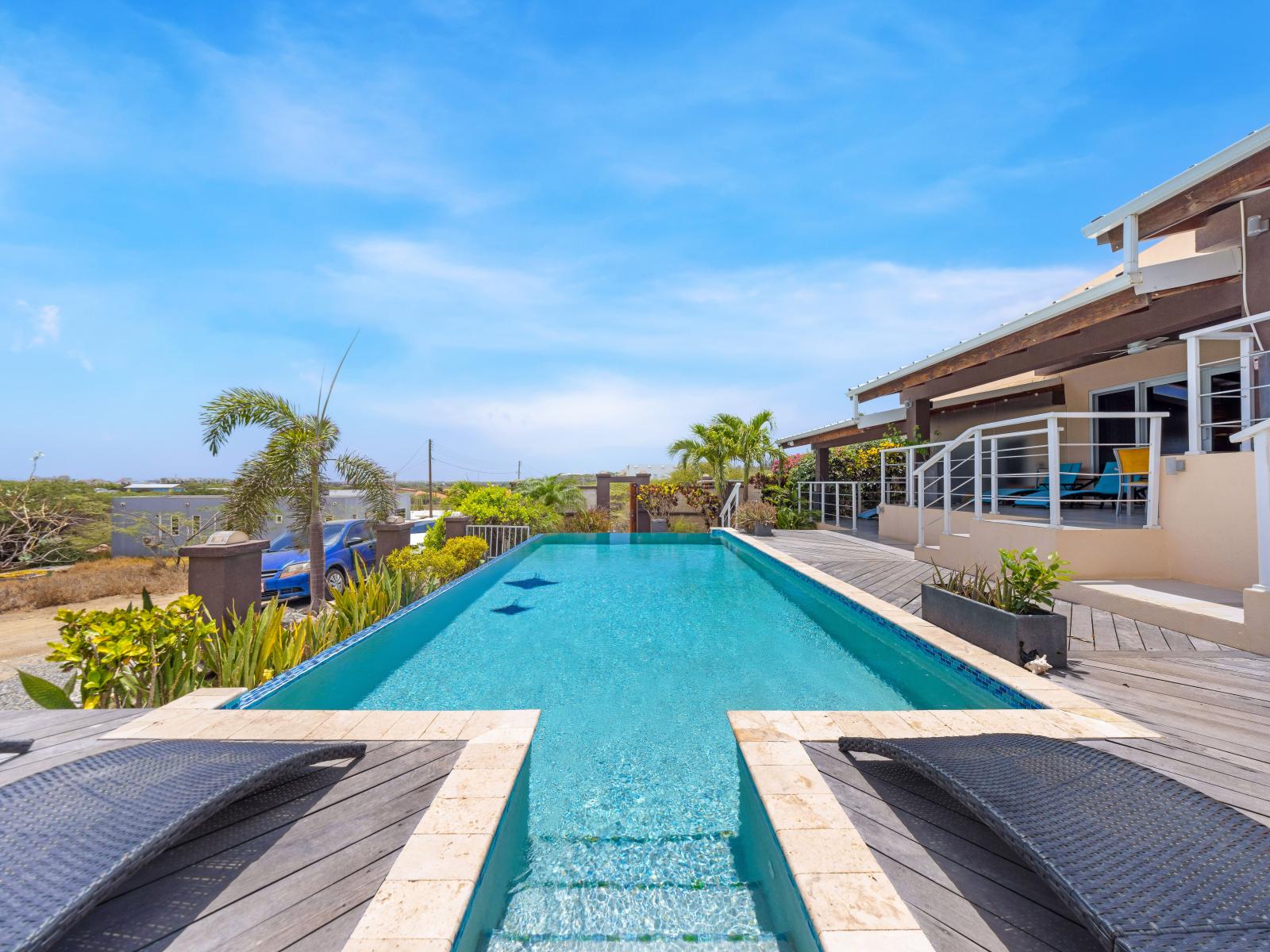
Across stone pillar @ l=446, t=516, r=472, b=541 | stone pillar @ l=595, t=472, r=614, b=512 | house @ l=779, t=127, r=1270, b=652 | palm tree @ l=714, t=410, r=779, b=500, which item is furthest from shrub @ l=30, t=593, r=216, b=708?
palm tree @ l=714, t=410, r=779, b=500

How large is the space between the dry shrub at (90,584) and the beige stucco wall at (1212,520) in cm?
1565

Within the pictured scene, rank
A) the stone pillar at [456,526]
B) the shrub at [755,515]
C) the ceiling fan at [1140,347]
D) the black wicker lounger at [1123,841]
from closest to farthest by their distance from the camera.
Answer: the black wicker lounger at [1123,841], the ceiling fan at [1140,347], the stone pillar at [456,526], the shrub at [755,515]

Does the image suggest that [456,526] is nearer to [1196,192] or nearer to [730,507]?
[730,507]

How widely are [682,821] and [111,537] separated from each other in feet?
64.5

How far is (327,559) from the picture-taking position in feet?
29.4

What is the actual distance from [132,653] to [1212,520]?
26.8 feet

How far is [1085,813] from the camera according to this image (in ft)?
5.22

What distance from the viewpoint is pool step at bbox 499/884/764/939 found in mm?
1993

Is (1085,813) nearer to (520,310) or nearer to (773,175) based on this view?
(773,175)

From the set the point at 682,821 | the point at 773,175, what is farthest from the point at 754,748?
the point at 773,175

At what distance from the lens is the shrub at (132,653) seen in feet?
10.3

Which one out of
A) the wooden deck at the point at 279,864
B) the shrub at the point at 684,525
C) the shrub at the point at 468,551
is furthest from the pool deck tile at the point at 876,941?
the shrub at the point at 684,525

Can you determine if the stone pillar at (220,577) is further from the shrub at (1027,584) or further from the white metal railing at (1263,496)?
the white metal railing at (1263,496)

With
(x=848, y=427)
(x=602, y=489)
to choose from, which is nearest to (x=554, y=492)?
(x=602, y=489)
